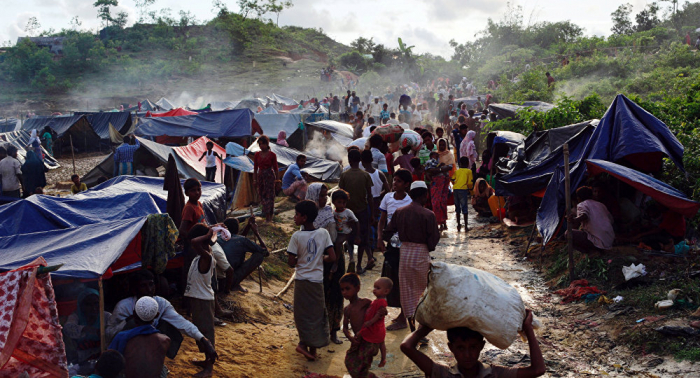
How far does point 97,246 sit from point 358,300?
242 centimetres

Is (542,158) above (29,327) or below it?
above

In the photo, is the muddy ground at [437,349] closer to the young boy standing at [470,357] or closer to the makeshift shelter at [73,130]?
the young boy standing at [470,357]

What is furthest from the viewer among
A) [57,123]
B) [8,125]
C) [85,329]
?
[8,125]

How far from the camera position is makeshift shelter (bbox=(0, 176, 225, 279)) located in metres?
4.92

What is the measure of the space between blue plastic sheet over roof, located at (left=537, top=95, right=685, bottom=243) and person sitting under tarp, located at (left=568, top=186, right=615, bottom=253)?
365 mm

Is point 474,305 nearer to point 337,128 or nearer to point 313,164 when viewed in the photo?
point 313,164

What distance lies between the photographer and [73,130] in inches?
1033

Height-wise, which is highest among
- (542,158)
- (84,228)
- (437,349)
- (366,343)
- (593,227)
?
(542,158)

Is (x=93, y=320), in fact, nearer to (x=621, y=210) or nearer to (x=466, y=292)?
(x=466, y=292)

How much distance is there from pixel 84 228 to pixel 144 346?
205 cm

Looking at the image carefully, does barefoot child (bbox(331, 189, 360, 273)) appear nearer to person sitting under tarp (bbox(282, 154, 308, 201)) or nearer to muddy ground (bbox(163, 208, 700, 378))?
muddy ground (bbox(163, 208, 700, 378))

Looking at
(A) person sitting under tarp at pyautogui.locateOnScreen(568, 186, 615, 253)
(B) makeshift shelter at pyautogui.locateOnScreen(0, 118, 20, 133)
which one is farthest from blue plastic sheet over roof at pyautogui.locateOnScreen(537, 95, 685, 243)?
(B) makeshift shelter at pyautogui.locateOnScreen(0, 118, 20, 133)

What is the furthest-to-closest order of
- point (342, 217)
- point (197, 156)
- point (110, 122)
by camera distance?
point (110, 122), point (197, 156), point (342, 217)

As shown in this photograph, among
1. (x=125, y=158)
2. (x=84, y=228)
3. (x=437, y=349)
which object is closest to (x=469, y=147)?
(x=437, y=349)
